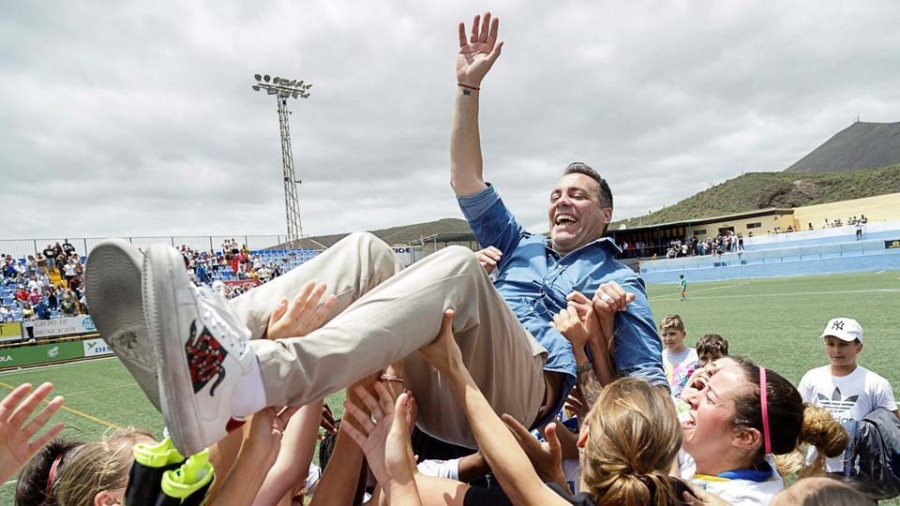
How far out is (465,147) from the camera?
3256 millimetres

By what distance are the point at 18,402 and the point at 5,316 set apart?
21.9m

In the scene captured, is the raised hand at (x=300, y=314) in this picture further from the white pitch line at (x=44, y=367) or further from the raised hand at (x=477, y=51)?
the white pitch line at (x=44, y=367)

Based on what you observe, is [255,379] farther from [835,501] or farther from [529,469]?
[835,501]

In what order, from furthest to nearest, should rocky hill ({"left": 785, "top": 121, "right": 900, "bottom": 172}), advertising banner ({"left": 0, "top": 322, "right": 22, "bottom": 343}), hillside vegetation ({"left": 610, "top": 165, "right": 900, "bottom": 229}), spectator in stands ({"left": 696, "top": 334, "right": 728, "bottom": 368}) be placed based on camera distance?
rocky hill ({"left": 785, "top": 121, "right": 900, "bottom": 172}), hillside vegetation ({"left": 610, "top": 165, "right": 900, "bottom": 229}), advertising banner ({"left": 0, "top": 322, "right": 22, "bottom": 343}), spectator in stands ({"left": 696, "top": 334, "right": 728, "bottom": 368})

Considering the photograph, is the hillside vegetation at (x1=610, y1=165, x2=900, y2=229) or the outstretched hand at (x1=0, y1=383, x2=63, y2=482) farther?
the hillside vegetation at (x1=610, y1=165, x2=900, y2=229)

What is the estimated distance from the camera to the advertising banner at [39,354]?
15.6 metres

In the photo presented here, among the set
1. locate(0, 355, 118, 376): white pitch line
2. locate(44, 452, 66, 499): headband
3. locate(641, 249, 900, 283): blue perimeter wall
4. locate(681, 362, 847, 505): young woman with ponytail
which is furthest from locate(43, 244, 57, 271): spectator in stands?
locate(641, 249, 900, 283): blue perimeter wall

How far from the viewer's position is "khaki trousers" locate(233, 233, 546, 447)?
170 cm

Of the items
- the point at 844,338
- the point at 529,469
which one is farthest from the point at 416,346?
the point at 844,338

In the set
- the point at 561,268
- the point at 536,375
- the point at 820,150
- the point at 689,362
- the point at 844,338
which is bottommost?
the point at 689,362

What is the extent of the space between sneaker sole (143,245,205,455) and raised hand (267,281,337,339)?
0.44m

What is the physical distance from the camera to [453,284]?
2051 millimetres

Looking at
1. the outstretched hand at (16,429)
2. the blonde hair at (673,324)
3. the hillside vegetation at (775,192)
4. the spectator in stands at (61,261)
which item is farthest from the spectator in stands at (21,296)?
the hillside vegetation at (775,192)

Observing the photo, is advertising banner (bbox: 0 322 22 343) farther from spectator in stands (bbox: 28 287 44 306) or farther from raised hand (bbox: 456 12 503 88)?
raised hand (bbox: 456 12 503 88)
